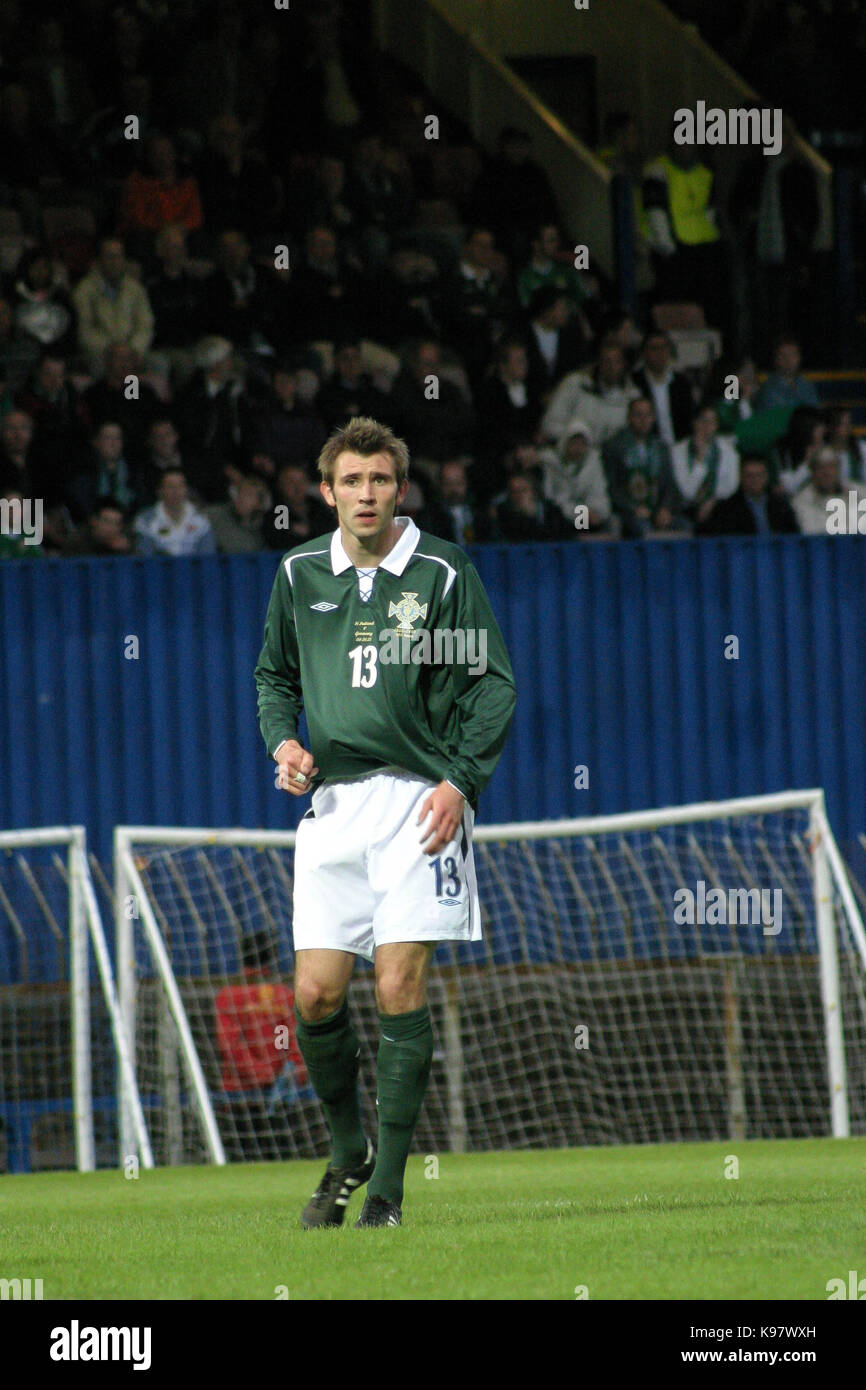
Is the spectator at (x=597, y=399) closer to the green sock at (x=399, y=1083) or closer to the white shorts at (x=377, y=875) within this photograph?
the white shorts at (x=377, y=875)

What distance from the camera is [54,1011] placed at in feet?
38.1

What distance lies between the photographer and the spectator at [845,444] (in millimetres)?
14047

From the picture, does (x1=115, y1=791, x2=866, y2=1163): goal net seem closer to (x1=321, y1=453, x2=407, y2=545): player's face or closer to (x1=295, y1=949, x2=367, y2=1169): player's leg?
(x1=295, y1=949, x2=367, y2=1169): player's leg

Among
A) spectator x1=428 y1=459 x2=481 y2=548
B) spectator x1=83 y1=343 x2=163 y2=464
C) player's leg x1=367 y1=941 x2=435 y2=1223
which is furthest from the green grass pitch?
spectator x1=83 y1=343 x2=163 y2=464

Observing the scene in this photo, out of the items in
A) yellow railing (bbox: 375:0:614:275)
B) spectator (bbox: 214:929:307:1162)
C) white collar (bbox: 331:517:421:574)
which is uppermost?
yellow railing (bbox: 375:0:614:275)

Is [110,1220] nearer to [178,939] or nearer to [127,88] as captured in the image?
[178,939]

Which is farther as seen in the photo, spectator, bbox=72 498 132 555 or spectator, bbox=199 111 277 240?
spectator, bbox=199 111 277 240

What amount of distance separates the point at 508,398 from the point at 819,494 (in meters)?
2.23

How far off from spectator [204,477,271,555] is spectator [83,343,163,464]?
69cm

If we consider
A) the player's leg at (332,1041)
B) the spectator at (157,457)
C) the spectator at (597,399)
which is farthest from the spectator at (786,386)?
the player's leg at (332,1041)

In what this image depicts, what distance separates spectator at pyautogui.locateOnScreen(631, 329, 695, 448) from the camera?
1394cm

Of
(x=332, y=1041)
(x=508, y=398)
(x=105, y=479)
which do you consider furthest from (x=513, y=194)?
(x=332, y=1041)

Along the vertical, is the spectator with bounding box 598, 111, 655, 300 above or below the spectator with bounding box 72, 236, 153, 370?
above

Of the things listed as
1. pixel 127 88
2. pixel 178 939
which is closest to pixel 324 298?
pixel 127 88
